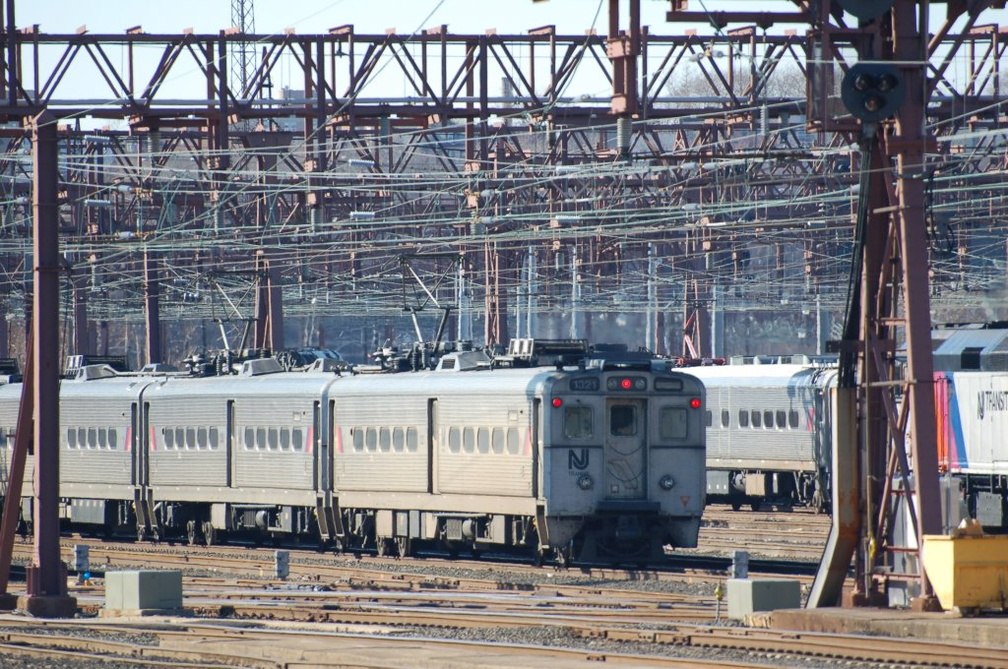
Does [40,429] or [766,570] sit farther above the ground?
[40,429]

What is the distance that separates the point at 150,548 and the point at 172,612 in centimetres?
1316

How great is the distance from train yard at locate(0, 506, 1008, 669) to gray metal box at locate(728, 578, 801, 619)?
0.74 ft

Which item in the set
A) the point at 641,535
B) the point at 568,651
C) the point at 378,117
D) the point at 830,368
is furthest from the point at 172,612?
the point at 830,368

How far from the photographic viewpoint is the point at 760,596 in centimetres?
1942

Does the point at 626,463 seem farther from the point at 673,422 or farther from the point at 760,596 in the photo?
the point at 760,596

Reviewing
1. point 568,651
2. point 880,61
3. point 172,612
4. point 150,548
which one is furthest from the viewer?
point 150,548

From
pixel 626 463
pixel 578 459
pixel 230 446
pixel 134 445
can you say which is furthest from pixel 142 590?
pixel 134 445

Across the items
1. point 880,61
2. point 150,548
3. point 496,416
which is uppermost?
point 880,61

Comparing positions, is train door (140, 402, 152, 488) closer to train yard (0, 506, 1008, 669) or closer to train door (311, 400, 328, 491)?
train door (311, 400, 328, 491)

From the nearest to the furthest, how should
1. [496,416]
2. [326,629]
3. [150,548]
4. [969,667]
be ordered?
1. [969,667]
2. [326,629]
3. [496,416]
4. [150,548]

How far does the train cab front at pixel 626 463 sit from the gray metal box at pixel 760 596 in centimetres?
756

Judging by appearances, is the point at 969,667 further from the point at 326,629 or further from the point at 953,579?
the point at 326,629

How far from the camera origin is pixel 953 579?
17281mm

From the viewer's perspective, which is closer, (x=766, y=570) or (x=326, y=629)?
(x=326, y=629)
